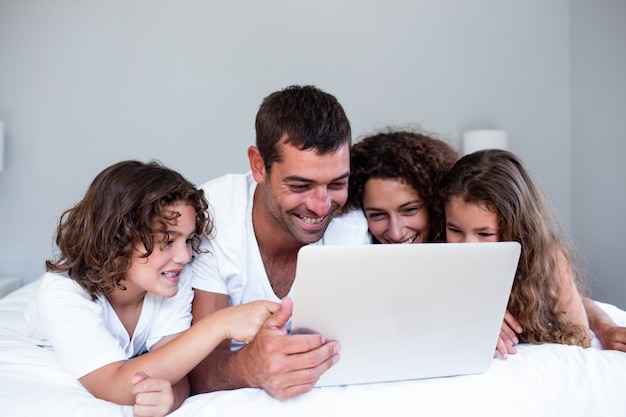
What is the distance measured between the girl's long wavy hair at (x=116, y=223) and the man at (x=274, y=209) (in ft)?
0.83

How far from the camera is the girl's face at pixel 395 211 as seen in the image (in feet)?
6.10

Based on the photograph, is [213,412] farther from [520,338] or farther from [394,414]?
[520,338]

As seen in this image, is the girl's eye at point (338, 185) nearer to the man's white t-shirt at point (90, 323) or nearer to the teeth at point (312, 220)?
the teeth at point (312, 220)

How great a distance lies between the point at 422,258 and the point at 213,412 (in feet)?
1.59

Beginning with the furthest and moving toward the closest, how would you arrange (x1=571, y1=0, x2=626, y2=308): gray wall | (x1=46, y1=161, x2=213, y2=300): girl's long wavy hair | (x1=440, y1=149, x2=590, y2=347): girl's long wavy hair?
(x1=571, y1=0, x2=626, y2=308): gray wall < (x1=440, y1=149, x2=590, y2=347): girl's long wavy hair < (x1=46, y1=161, x2=213, y2=300): girl's long wavy hair

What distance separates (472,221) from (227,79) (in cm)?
232

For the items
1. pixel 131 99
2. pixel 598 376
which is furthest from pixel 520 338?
pixel 131 99

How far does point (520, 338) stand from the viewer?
1.55 meters

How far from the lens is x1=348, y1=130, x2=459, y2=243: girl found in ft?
6.11

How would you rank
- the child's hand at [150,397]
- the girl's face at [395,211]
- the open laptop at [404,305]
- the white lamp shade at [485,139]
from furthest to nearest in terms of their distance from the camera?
the white lamp shade at [485,139], the girl's face at [395,211], the child's hand at [150,397], the open laptop at [404,305]

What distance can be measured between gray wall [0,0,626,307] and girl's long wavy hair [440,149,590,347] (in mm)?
2040

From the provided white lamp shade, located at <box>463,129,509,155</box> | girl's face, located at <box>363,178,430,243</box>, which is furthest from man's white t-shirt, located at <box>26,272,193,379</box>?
white lamp shade, located at <box>463,129,509,155</box>

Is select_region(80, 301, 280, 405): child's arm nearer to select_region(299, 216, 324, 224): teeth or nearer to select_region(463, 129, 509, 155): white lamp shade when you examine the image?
select_region(299, 216, 324, 224): teeth

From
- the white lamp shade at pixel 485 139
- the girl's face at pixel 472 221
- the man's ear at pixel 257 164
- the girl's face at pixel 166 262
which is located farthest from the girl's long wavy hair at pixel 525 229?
the white lamp shade at pixel 485 139
